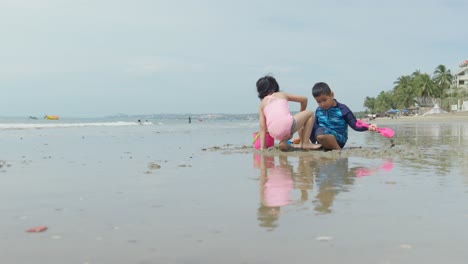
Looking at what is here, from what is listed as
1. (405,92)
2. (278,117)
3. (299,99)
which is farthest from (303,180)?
(405,92)

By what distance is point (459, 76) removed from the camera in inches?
3607

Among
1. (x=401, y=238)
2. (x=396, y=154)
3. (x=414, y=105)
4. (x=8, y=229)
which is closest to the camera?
(x=401, y=238)

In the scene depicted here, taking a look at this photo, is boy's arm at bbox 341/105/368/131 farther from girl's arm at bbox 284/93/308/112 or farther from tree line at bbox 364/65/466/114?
tree line at bbox 364/65/466/114

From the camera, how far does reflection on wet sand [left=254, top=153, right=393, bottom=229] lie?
3161 millimetres

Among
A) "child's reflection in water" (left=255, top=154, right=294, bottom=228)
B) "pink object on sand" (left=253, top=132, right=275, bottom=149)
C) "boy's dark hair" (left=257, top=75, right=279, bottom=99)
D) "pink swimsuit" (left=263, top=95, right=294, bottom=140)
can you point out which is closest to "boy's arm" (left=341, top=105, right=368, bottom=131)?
"pink swimsuit" (left=263, top=95, right=294, bottom=140)

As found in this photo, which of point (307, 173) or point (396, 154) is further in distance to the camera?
point (396, 154)

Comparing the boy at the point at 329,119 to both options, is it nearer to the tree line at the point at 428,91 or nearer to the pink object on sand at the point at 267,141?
the pink object on sand at the point at 267,141

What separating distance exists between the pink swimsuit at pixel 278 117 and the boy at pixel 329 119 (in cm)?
62

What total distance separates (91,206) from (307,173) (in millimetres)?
2408

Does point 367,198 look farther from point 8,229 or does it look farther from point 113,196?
point 8,229

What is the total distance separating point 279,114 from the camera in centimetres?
709

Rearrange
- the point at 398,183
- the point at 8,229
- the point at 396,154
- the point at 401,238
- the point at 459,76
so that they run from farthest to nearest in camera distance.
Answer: the point at 459,76
the point at 396,154
the point at 398,183
the point at 8,229
the point at 401,238

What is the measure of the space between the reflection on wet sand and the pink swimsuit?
1.57 feet

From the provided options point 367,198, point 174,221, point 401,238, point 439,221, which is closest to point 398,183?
point 367,198
